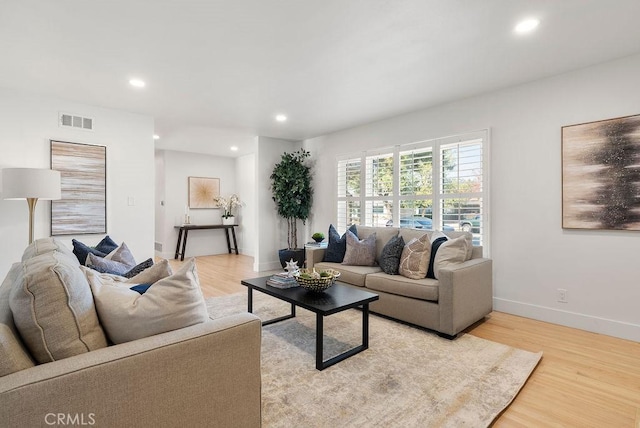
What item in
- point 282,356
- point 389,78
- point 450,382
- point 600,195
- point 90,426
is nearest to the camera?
point 90,426

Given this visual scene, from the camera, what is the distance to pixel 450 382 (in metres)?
2.07

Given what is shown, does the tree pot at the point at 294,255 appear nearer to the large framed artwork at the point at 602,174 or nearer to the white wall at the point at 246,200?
the white wall at the point at 246,200

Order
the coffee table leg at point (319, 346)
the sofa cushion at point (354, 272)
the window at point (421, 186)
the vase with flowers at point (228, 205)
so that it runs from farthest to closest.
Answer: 1. the vase with flowers at point (228, 205)
2. the window at point (421, 186)
3. the sofa cushion at point (354, 272)
4. the coffee table leg at point (319, 346)

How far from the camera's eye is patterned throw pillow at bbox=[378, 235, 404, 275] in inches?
133

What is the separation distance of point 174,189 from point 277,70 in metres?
5.24

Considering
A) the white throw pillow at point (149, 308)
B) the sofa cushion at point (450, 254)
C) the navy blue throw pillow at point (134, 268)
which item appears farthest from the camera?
the sofa cushion at point (450, 254)

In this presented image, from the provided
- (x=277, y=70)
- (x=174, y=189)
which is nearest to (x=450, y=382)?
(x=277, y=70)

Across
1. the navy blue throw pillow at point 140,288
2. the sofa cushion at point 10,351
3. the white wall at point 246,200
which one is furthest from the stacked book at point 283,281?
the white wall at point 246,200

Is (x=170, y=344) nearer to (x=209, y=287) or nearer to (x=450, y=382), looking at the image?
(x=450, y=382)

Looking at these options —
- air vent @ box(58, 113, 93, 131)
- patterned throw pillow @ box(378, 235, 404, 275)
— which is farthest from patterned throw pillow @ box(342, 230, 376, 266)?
air vent @ box(58, 113, 93, 131)

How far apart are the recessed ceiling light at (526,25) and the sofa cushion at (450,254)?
5.97 feet

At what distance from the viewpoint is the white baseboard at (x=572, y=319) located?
2800 millimetres

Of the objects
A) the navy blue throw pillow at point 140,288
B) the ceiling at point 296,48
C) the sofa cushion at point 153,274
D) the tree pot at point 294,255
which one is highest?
the ceiling at point 296,48

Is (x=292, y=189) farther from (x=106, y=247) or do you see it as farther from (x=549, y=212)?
(x=549, y=212)
